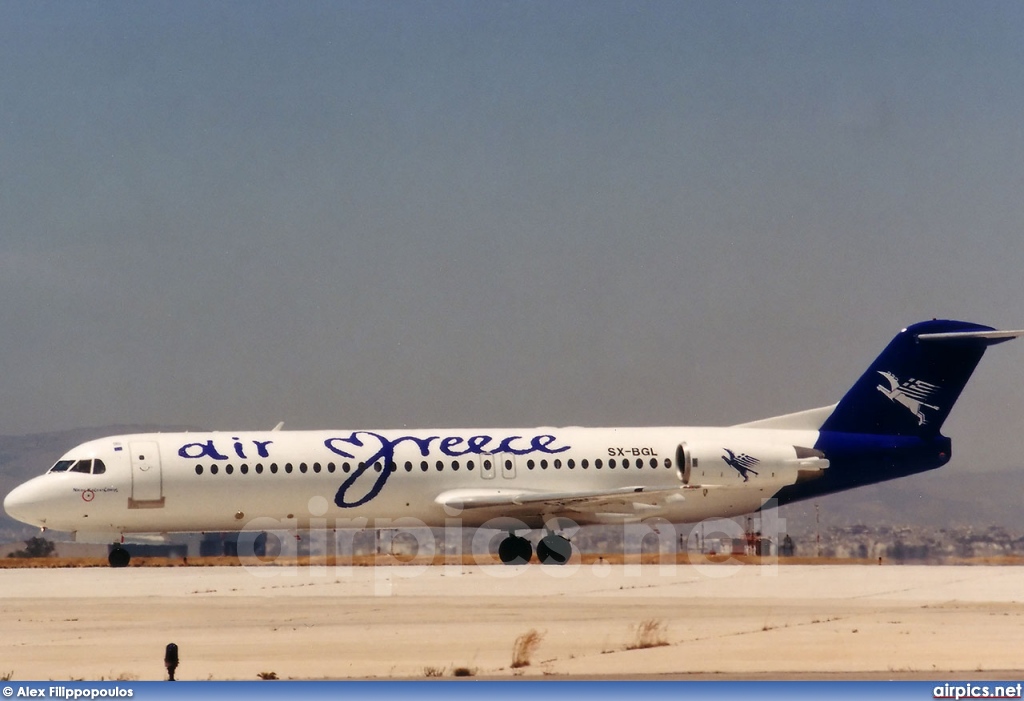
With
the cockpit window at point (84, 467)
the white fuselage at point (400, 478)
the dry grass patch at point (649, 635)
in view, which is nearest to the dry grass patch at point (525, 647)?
the dry grass patch at point (649, 635)

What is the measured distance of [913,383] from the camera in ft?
125

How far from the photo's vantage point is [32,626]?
69.3 feet

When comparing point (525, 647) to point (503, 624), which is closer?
point (525, 647)

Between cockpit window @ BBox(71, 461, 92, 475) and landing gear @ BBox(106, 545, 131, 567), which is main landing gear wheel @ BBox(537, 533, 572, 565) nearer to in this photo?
landing gear @ BBox(106, 545, 131, 567)

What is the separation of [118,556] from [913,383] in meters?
21.2

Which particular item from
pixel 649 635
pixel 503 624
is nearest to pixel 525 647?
pixel 649 635

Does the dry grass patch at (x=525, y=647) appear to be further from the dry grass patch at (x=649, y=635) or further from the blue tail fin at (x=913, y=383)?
the blue tail fin at (x=913, y=383)

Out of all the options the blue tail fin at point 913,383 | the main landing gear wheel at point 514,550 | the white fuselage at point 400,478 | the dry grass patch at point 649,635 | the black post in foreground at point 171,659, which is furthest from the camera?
the blue tail fin at point 913,383

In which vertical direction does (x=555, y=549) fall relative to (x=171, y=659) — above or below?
above

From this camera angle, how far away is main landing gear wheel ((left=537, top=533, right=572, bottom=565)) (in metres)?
34.6

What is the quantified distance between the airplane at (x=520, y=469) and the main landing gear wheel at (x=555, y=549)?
0.13 feet

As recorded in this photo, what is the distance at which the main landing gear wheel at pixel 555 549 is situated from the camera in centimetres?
3456

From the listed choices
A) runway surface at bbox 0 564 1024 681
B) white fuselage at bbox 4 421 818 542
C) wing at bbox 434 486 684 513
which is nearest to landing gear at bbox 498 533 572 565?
white fuselage at bbox 4 421 818 542

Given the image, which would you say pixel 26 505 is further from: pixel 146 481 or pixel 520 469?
pixel 520 469
